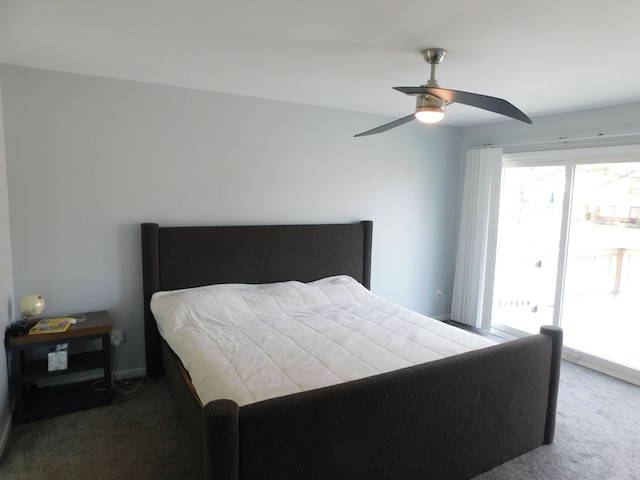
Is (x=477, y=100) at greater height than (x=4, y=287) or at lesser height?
greater

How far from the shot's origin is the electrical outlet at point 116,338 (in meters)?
3.24

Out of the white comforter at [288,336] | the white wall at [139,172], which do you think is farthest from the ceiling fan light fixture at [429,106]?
the white wall at [139,172]

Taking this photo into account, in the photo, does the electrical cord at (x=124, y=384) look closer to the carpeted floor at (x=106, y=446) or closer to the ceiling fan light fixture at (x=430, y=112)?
the carpeted floor at (x=106, y=446)

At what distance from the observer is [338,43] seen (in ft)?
7.26

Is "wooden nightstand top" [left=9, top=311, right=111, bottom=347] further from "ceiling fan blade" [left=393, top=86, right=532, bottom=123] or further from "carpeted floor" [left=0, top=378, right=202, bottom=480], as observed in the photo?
"ceiling fan blade" [left=393, top=86, right=532, bottom=123]

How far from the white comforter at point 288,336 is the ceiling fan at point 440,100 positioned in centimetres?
142

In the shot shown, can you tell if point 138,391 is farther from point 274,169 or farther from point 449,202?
point 449,202

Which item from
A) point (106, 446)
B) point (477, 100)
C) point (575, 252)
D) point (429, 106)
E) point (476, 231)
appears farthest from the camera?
point (476, 231)

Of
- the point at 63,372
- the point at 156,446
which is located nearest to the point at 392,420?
the point at 156,446

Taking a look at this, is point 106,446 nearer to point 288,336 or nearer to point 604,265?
point 288,336

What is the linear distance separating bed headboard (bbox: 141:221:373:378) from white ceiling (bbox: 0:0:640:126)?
4.04 ft

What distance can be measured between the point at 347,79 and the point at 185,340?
2.15m

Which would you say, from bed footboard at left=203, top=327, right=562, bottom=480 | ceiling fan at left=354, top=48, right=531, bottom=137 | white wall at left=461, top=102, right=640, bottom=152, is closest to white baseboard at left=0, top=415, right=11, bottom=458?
bed footboard at left=203, top=327, right=562, bottom=480

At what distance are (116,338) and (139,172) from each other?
1353mm
